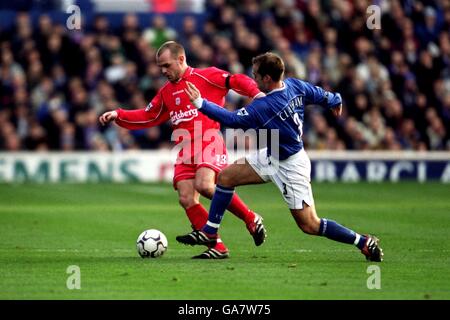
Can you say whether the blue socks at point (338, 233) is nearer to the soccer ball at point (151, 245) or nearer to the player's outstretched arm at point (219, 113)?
the player's outstretched arm at point (219, 113)

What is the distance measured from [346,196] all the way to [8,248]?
10.0m

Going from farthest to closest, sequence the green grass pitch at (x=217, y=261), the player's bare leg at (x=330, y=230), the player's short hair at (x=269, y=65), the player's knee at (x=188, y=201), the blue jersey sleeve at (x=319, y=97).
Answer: the player's knee at (x=188, y=201)
the blue jersey sleeve at (x=319, y=97)
the player's bare leg at (x=330, y=230)
the player's short hair at (x=269, y=65)
the green grass pitch at (x=217, y=261)

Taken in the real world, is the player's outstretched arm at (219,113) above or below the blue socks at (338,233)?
above

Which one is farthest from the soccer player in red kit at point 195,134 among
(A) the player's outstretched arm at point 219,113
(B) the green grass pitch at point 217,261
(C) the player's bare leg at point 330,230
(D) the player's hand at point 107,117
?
(A) the player's outstretched arm at point 219,113

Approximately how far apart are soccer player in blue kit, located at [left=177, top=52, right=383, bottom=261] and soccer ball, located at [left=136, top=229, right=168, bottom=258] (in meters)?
0.42

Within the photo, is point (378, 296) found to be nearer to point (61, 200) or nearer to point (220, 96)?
point (220, 96)

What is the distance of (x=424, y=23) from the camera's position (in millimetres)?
28719

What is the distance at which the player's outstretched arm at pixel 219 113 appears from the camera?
10734 millimetres

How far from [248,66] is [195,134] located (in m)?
14.3

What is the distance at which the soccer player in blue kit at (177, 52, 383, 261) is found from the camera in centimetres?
1094

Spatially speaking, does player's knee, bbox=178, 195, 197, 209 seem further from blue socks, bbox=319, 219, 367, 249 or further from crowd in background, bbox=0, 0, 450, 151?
crowd in background, bbox=0, 0, 450, 151

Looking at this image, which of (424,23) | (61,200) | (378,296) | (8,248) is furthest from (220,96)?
(424,23)

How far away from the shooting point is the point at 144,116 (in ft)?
41.4
